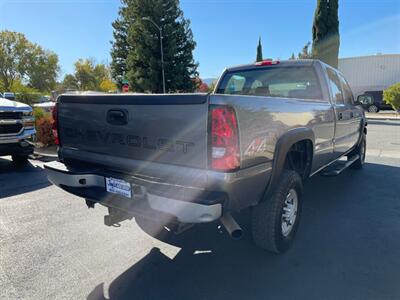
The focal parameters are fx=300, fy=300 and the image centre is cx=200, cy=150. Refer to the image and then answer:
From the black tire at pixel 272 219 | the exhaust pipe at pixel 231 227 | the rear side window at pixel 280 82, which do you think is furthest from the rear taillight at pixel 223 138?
the rear side window at pixel 280 82

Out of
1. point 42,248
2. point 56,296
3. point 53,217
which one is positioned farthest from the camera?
point 53,217

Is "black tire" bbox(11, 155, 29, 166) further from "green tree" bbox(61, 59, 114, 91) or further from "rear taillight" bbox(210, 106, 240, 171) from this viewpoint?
"green tree" bbox(61, 59, 114, 91)

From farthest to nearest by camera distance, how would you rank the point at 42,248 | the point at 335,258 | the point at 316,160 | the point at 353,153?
the point at 353,153 < the point at 316,160 < the point at 42,248 < the point at 335,258

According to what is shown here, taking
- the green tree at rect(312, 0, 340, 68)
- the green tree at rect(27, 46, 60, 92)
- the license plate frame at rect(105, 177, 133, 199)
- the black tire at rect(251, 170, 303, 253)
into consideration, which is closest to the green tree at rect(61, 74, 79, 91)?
the green tree at rect(27, 46, 60, 92)

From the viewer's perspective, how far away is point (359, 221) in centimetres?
386

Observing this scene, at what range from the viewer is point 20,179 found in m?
6.03

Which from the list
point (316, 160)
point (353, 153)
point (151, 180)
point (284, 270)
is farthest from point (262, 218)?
point (353, 153)

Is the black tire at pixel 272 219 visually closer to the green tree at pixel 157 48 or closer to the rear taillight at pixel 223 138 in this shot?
the rear taillight at pixel 223 138

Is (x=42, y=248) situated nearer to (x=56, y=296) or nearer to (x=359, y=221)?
(x=56, y=296)

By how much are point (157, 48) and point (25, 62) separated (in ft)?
127

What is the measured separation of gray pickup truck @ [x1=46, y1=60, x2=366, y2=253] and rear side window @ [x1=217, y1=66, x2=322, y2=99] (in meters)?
0.47

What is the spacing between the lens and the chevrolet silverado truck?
6270mm

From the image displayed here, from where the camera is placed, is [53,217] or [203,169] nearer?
[203,169]

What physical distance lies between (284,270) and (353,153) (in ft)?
14.2
